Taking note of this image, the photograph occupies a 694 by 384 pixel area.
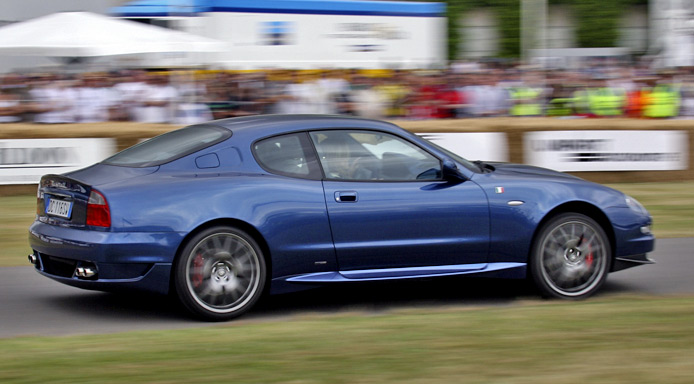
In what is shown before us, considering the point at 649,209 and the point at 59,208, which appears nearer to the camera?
the point at 59,208

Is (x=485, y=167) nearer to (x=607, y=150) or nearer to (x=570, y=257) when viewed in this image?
(x=570, y=257)

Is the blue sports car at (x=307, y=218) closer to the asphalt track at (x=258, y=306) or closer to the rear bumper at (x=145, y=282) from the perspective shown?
the rear bumper at (x=145, y=282)

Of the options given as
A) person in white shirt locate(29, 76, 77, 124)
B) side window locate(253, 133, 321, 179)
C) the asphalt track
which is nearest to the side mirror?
the asphalt track

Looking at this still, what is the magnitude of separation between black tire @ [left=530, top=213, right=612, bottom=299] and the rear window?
234 cm

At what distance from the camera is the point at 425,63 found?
832 inches

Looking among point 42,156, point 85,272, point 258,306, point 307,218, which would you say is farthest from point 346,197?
point 42,156

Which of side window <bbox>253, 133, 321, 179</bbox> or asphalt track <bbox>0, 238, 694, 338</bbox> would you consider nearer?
asphalt track <bbox>0, 238, 694, 338</bbox>

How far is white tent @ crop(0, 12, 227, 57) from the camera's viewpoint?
14.9 m

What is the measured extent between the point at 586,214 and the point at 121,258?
3.30 m

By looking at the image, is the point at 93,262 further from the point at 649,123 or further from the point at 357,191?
the point at 649,123

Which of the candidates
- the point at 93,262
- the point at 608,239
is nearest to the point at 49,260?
the point at 93,262

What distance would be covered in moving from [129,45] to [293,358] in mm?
11558

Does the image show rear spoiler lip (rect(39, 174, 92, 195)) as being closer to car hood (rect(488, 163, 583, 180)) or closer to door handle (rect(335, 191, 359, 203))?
door handle (rect(335, 191, 359, 203))

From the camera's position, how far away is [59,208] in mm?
6012
